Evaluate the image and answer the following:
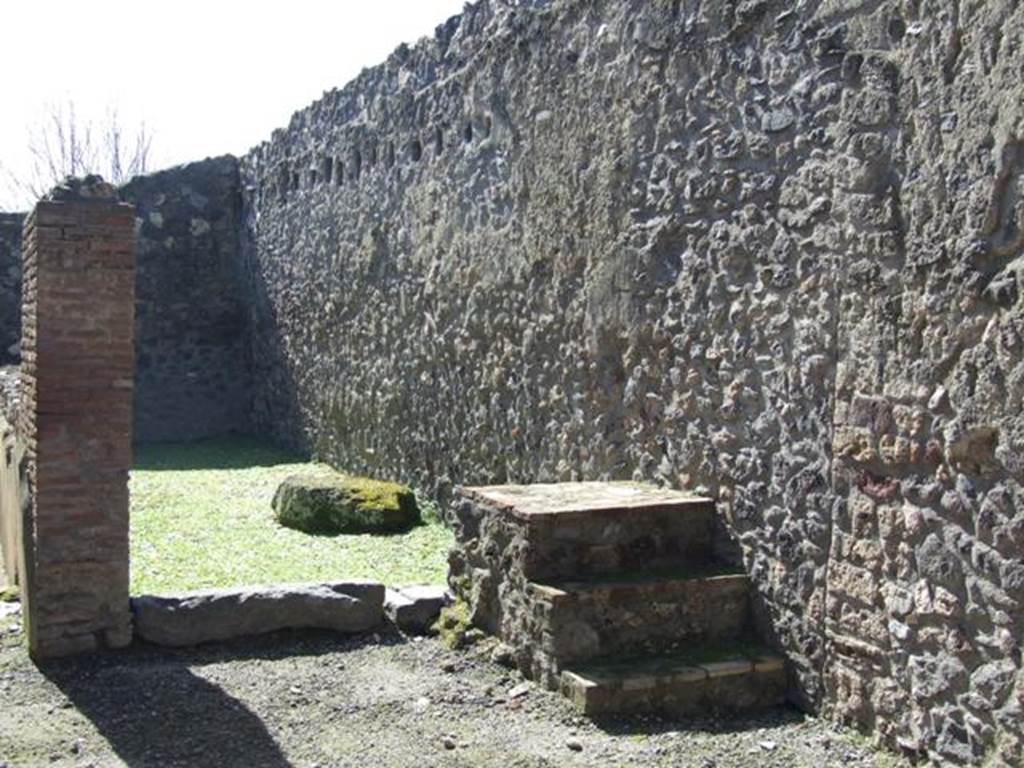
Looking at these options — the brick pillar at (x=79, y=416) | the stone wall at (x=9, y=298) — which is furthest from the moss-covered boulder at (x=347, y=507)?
the stone wall at (x=9, y=298)

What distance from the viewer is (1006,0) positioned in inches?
157

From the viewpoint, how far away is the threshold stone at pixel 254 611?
5711 mm

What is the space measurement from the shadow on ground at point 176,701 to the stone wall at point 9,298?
8.95 metres

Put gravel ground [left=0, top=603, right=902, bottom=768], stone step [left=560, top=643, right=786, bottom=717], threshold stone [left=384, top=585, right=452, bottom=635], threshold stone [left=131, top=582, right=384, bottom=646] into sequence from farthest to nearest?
threshold stone [left=384, top=585, right=452, bottom=635] → threshold stone [left=131, top=582, right=384, bottom=646] → stone step [left=560, top=643, right=786, bottom=717] → gravel ground [left=0, top=603, right=902, bottom=768]

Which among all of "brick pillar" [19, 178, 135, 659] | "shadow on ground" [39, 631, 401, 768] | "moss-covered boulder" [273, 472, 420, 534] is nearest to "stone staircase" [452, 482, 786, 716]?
"shadow on ground" [39, 631, 401, 768]

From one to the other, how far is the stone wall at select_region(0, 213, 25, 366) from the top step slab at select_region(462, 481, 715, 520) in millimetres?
9165

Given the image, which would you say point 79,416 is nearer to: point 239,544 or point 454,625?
point 454,625

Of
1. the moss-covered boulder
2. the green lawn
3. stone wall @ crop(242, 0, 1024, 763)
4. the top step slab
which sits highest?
stone wall @ crop(242, 0, 1024, 763)

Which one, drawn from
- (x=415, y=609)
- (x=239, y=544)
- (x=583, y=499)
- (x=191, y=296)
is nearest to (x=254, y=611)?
(x=415, y=609)

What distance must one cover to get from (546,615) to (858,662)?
50.6 inches

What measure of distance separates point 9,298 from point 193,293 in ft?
6.50

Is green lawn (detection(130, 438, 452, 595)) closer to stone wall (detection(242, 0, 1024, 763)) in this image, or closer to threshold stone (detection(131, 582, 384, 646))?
threshold stone (detection(131, 582, 384, 646))

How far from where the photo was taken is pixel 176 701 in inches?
201

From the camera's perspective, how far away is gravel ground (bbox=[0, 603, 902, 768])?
461 cm
